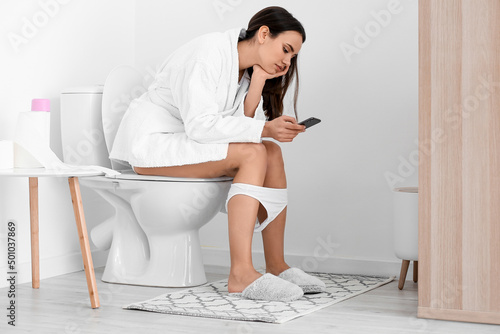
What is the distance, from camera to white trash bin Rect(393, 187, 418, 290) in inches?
81.4

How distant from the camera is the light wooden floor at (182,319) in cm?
160

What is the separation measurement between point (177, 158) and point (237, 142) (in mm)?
176

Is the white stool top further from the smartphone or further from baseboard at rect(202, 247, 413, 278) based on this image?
baseboard at rect(202, 247, 413, 278)

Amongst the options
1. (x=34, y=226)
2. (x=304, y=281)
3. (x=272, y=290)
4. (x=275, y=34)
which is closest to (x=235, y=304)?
(x=272, y=290)

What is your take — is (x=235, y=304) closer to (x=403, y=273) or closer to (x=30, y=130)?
(x=403, y=273)

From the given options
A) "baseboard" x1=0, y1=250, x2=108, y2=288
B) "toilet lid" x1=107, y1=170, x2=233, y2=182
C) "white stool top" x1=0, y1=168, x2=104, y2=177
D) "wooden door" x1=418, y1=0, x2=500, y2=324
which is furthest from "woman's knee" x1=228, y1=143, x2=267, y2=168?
"baseboard" x1=0, y1=250, x2=108, y2=288

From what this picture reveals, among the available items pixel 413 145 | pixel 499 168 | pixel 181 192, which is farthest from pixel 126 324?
pixel 413 145

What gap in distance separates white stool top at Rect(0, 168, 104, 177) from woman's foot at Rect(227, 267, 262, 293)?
44 centimetres

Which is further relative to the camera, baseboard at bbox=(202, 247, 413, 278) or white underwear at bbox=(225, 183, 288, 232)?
baseboard at bbox=(202, 247, 413, 278)

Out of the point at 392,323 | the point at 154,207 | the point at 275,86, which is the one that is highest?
the point at 275,86

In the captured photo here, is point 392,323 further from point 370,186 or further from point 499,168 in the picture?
point 370,186

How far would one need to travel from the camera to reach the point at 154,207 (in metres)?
2.09

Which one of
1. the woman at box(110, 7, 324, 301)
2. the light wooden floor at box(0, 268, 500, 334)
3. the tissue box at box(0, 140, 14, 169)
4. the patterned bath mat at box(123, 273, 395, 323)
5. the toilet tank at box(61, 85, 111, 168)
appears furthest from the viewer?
the toilet tank at box(61, 85, 111, 168)

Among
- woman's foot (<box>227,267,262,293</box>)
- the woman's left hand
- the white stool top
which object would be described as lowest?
woman's foot (<box>227,267,262,293</box>)
